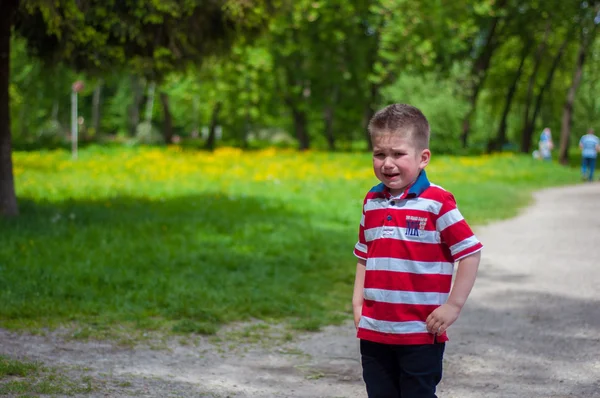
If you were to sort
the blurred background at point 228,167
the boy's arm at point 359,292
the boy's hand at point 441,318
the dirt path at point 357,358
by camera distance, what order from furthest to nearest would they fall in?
1. the blurred background at point 228,167
2. the dirt path at point 357,358
3. the boy's arm at point 359,292
4. the boy's hand at point 441,318

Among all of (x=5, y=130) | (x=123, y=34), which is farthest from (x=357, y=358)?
(x=5, y=130)

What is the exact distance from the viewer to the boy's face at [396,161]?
3.38m

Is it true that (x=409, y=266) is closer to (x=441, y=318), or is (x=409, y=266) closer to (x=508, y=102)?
(x=441, y=318)

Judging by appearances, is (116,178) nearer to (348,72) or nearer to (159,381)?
(159,381)

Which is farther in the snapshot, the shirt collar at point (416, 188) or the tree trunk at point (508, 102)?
the tree trunk at point (508, 102)

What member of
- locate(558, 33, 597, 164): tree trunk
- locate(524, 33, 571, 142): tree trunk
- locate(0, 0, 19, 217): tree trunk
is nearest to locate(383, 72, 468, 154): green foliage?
locate(558, 33, 597, 164): tree trunk

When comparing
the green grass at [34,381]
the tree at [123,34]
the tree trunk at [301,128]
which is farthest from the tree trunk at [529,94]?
the green grass at [34,381]

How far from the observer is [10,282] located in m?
7.82

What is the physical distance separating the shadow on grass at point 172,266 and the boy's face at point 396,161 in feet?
12.1

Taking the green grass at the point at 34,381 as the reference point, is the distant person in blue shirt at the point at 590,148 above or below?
above

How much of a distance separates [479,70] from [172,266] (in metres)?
32.6

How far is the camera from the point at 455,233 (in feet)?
10.9

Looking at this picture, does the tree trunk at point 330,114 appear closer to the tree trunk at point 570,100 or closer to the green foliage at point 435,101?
the green foliage at point 435,101

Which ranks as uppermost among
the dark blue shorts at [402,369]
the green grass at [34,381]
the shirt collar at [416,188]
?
the shirt collar at [416,188]
